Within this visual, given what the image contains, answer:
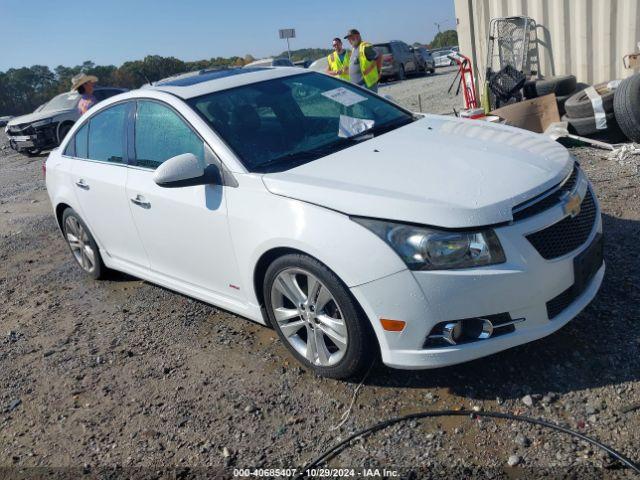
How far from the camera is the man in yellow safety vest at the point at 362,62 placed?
398 inches

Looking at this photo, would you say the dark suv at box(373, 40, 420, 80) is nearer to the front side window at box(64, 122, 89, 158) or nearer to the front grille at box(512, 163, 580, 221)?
the front side window at box(64, 122, 89, 158)

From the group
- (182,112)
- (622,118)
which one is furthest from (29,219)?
(622,118)

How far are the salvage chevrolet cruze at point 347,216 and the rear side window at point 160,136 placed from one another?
0.6 inches

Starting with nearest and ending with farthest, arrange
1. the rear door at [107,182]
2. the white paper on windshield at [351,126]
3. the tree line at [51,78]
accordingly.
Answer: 1. the white paper on windshield at [351,126]
2. the rear door at [107,182]
3. the tree line at [51,78]

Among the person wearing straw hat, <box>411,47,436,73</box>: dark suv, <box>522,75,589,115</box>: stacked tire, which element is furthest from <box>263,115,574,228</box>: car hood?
<box>411,47,436,73</box>: dark suv

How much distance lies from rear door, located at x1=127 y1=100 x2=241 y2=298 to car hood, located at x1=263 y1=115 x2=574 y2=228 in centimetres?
51

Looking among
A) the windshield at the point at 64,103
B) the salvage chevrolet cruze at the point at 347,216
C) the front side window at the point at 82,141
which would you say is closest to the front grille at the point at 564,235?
the salvage chevrolet cruze at the point at 347,216

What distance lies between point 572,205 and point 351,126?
1549 millimetres

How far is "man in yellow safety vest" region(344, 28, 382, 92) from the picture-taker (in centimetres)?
1010

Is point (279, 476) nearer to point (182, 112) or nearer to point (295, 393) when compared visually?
point (295, 393)

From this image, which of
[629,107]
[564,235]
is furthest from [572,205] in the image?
[629,107]

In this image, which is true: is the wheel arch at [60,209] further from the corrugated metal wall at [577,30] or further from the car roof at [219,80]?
the corrugated metal wall at [577,30]

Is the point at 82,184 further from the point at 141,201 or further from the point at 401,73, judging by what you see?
the point at 401,73

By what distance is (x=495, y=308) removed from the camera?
278 centimetres
